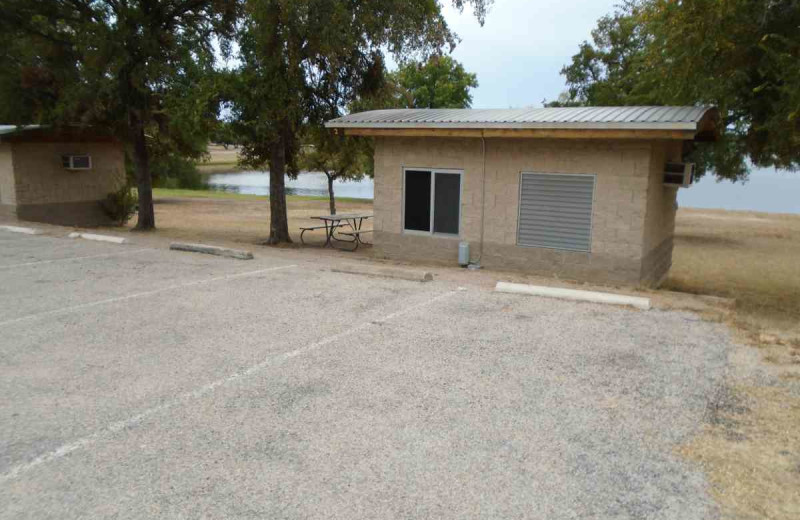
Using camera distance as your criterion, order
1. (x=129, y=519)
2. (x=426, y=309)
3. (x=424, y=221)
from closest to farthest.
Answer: (x=129, y=519), (x=426, y=309), (x=424, y=221)

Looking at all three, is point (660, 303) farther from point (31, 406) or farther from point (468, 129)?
point (31, 406)

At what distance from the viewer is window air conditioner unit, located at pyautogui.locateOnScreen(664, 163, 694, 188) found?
38.0 feet

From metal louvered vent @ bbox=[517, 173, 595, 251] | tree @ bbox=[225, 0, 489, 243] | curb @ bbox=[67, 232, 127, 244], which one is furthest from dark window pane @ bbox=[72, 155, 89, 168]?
metal louvered vent @ bbox=[517, 173, 595, 251]

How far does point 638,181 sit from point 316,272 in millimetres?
Result: 5927

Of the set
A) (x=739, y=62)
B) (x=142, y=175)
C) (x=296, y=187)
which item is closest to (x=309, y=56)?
(x=142, y=175)

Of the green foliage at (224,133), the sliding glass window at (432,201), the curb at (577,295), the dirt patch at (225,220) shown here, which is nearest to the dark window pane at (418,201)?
the sliding glass window at (432,201)

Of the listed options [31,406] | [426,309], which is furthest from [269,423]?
[426,309]

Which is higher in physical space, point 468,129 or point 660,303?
point 468,129

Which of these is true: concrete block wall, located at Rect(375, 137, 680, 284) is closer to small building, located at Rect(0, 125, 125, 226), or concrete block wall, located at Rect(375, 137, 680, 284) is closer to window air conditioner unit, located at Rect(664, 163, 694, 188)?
window air conditioner unit, located at Rect(664, 163, 694, 188)

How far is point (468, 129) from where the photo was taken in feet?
39.2

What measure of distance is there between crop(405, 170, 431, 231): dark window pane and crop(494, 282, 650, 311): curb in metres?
3.59

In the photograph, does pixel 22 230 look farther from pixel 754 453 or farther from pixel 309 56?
pixel 754 453

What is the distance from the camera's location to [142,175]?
19.5 m

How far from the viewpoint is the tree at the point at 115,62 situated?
16.5 metres
